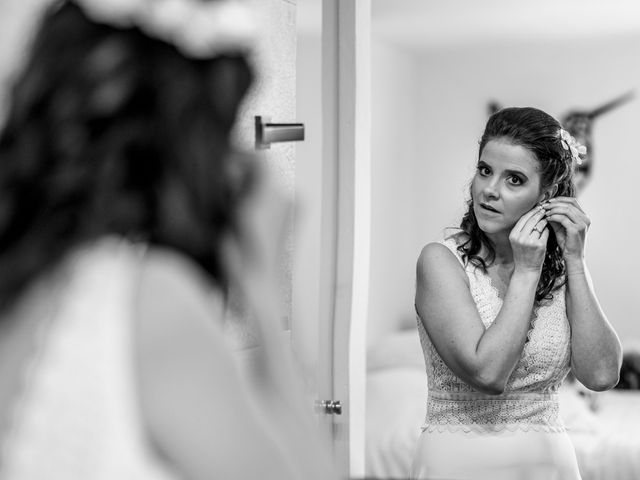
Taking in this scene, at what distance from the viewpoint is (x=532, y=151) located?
1860 millimetres

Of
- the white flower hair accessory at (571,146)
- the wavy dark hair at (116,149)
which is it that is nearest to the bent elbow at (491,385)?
the white flower hair accessory at (571,146)

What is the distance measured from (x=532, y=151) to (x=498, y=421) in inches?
20.0

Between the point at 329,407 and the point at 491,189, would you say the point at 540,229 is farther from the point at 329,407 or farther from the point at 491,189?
the point at 329,407

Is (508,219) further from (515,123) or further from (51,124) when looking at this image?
(51,124)

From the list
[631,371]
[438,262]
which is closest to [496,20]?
[631,371]

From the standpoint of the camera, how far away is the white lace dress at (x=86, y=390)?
25.6 inches

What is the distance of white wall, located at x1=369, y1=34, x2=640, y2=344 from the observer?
17.3 feet

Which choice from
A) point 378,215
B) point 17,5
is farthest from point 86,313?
point 378,215

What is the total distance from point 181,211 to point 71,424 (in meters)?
0.17

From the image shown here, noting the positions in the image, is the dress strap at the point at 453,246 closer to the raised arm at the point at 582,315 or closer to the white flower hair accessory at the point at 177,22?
the raised arm at the point at 582,315

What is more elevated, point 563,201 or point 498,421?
point 563,201

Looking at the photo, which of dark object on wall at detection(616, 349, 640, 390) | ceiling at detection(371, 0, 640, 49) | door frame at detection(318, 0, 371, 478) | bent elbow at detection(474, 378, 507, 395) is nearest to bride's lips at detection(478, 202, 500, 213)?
bent elbow at detection(474, 378, 507, 395)

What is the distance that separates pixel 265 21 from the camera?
6.32 feet

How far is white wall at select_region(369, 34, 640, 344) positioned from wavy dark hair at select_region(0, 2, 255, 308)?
451 cm
